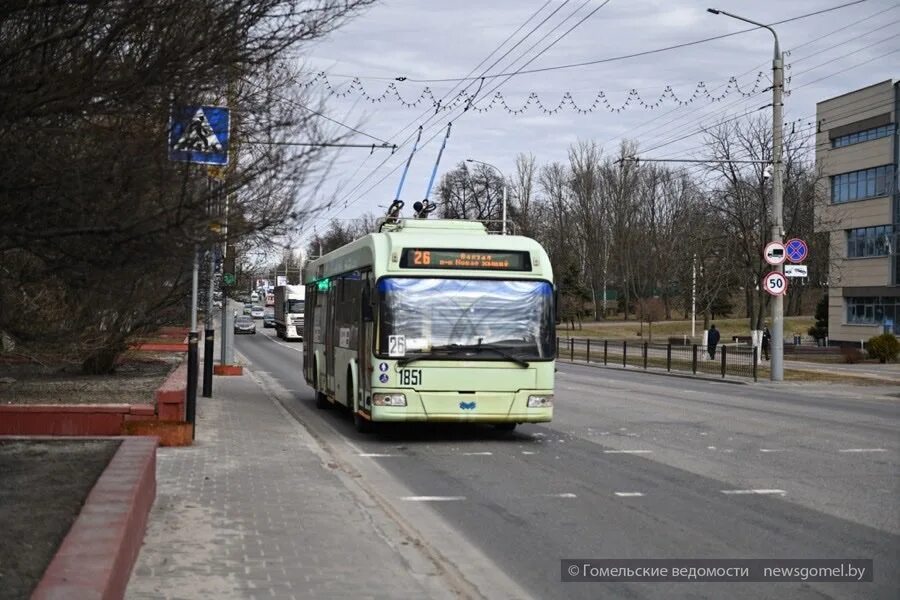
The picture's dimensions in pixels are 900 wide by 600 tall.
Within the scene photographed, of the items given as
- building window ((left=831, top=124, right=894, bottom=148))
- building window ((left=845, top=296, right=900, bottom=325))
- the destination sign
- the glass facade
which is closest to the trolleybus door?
the destination sign

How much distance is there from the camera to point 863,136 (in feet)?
190

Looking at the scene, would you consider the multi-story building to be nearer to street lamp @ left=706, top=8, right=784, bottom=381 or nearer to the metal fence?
the metal fence

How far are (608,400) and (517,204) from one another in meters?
77.2

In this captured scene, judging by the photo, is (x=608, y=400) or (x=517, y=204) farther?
(x=517, y=204)

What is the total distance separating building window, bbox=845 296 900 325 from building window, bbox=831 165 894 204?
5.53 metres

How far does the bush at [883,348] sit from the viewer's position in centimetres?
4425

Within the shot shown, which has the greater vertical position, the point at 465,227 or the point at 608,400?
the point at 465,227

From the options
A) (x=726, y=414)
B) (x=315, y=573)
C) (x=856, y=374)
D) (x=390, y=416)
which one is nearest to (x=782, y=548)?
(x=315, y=573)

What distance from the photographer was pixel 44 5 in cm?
518

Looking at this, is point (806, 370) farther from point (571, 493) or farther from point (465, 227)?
point (571, 493)

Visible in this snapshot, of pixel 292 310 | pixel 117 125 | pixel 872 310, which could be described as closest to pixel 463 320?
pixel 117 125

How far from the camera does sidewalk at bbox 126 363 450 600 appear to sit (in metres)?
6.35

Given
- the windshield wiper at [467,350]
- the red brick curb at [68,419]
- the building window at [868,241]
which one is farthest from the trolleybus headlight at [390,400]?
the building window at [868,241]

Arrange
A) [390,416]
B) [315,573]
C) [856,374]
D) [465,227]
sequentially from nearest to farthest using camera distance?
[315,573]
[390,416]
[465,227]
[856,374]
